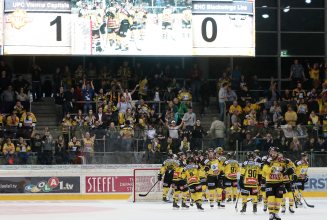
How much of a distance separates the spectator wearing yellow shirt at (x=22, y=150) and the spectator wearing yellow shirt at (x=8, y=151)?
17 cm

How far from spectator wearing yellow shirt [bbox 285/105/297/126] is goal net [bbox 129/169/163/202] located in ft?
17.6

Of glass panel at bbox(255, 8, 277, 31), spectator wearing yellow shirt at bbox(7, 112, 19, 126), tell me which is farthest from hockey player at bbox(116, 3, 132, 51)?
glass panel at bbox(255, 8, 277, 31)

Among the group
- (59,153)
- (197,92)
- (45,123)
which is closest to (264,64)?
(197,92)

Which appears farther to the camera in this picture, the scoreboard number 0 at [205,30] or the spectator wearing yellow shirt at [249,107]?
the spectator wearing yellow shirt at [249,107]

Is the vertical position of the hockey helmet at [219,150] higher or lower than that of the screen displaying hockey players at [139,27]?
lower

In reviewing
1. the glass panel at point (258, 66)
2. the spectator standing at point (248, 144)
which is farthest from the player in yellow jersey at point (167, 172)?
the glass panel at point (258, 66)

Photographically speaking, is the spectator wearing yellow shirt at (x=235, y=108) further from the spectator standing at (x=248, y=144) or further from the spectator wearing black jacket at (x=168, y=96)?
the spectator standing at (x=248, y=144)

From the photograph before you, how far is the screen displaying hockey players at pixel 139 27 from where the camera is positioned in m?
18.7

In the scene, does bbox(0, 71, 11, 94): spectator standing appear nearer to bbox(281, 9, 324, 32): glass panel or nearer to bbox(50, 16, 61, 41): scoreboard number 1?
bbox(50, 16, 61, 41): scoreboard number 1

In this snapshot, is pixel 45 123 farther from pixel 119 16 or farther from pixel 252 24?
pixel 252 24

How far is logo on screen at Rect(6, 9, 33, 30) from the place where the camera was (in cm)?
1844

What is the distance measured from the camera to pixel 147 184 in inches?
636

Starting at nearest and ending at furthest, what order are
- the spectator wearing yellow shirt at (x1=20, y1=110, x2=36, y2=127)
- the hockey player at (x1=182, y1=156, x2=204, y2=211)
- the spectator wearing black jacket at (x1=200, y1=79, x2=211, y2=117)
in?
1. the hockey player at (x1=182, y1=156, x2=204, y2=211)
2. the spectator wearing yellow shirt at (x1=20, y1=110, x2=36, y2=127)
3. the spectator wearing black jacket at (x1=200, y1=79, x2=211, y2=117)

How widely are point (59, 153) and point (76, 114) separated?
3602 millimetres
